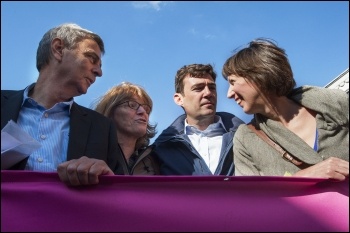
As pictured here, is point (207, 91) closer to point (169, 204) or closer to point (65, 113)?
point (65, 113)

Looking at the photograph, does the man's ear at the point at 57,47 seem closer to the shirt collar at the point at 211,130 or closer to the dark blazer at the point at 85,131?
the dark blazer at the point at 85,131

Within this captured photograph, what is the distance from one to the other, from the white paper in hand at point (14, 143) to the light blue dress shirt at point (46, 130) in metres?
0.41

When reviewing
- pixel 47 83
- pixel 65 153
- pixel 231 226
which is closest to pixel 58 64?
pixel 47 83

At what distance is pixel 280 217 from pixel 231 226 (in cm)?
20

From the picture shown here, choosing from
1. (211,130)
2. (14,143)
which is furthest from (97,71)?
(14,143)

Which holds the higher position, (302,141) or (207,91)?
(207,91)

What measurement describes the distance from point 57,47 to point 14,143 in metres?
1.49

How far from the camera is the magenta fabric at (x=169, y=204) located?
5.94ft

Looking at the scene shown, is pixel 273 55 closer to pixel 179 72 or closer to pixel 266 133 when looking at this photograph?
pixel 266 133

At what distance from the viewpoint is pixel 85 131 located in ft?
8.84

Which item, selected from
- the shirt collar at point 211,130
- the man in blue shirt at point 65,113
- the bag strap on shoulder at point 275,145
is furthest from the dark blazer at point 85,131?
the shirt collar at point 211,130

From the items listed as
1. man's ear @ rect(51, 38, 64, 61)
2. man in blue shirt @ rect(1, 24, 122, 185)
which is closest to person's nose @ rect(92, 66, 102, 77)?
man in blue shirt @ rect(1, 24, 122, 185)

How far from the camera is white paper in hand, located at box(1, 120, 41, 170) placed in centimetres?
194

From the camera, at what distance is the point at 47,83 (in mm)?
3111
